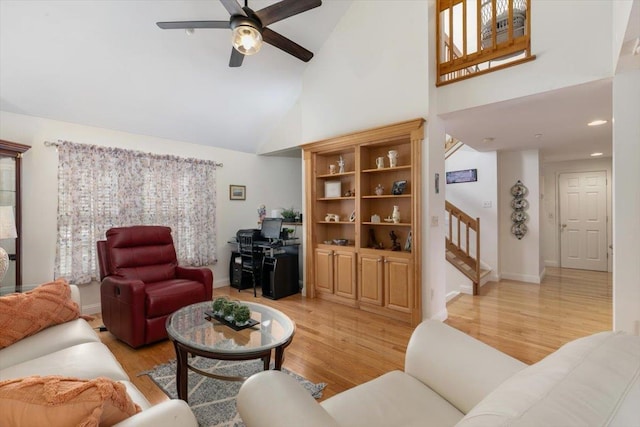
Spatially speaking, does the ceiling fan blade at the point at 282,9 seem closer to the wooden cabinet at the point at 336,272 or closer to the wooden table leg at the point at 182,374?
the wooden table leg at the point at 182,374

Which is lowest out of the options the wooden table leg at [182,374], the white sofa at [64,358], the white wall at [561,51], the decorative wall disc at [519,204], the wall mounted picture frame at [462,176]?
the wooden table leg at [182,374]

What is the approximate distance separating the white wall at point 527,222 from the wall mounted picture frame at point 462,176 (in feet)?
1.46

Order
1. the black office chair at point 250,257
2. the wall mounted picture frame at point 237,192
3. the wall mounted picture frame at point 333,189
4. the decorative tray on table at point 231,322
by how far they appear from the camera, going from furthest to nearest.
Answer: the wall mounted picture frame at point 237,192 < the black office chair at point 250,257 < the wall mounted picture frame at point 333,189 < the decorative tray on table at point 231,322

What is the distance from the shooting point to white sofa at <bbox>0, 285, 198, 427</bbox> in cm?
141

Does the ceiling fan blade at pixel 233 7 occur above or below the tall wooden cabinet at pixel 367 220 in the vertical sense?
above

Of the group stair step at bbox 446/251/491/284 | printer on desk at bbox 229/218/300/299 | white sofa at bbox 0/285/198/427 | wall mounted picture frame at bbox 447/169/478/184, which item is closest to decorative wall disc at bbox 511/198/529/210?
wall mounted picture frame at bbox 447/169/478/184

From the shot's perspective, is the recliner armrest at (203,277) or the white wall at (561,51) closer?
the white wall at (561,51)

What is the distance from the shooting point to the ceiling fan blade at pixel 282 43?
8.26ft

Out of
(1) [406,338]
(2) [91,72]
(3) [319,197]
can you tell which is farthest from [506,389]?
(2) [91,72]

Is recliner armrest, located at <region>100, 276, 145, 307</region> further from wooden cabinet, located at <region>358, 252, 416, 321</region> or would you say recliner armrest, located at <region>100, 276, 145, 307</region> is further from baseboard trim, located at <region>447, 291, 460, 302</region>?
baseboard trim, located at <region>447, 291, 460, 302</region>

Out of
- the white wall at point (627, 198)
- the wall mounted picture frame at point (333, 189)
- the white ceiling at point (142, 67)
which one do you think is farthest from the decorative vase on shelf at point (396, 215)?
the white ceiling at point (142, 67)

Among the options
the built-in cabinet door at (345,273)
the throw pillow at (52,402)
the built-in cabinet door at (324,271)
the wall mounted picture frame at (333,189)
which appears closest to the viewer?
the throw pillow at (52,402)

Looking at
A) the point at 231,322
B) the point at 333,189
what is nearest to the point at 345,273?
the point at 333,189

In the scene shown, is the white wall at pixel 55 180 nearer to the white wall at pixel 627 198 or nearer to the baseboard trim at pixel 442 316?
the baseboard trim at pixel 442 316
